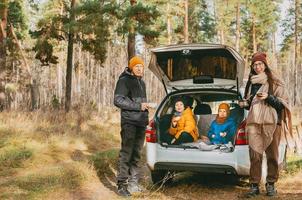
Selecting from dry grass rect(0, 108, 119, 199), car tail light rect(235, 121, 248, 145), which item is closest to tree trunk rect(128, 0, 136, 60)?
dry grass rect(0, 108, 119, 199)

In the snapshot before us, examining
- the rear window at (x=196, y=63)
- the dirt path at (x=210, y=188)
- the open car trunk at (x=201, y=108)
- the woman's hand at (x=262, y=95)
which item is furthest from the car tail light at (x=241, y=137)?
the rear window at (x=196, y=63)

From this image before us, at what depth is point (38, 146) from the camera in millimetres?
10602

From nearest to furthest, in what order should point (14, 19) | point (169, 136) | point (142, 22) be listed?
point (169, 136) → point (142, 22) → point (14, 19)

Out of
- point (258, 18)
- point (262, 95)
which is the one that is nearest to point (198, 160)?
point (262, 95)

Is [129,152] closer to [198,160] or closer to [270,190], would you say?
[198,160]

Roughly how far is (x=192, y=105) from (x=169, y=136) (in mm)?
930

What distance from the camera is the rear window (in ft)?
25.2

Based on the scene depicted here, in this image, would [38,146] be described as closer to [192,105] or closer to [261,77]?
[192,105]

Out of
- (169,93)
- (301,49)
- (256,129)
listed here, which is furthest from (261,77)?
(301,49)

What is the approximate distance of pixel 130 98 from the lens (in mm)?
6965

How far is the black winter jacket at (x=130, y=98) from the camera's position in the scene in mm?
6758

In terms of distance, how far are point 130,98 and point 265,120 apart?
2082mm

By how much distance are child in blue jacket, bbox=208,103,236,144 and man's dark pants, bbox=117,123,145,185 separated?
1.31 m

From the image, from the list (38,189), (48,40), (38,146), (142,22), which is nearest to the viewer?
(38,189)
